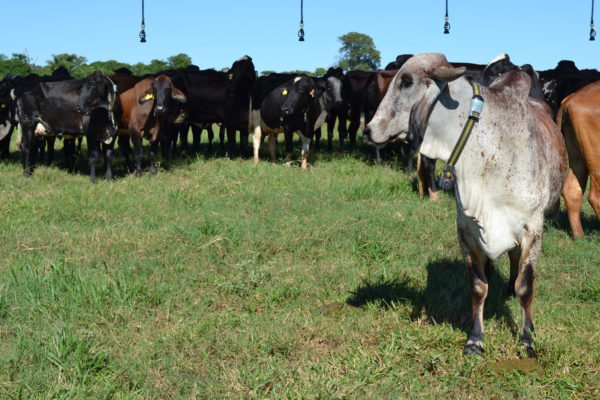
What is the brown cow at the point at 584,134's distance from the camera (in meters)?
6.31

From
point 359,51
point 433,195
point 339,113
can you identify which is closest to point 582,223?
point 433,195

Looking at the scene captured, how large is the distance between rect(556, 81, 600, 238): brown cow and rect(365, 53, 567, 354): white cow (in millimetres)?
2725

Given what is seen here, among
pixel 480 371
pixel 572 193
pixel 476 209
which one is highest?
pixel 476 209

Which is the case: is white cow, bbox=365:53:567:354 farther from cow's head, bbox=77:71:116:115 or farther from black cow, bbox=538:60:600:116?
black cow, bbox=538:60:600:116

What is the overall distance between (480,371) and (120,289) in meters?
2.87

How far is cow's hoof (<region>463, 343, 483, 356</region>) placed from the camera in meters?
4.01

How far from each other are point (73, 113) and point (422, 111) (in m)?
8.69

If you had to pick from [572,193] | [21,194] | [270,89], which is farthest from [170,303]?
[270,89]

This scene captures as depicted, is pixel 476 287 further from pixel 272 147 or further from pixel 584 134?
pixel 272 147

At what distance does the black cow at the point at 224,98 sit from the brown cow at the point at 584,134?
25.0 ft

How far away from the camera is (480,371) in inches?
152

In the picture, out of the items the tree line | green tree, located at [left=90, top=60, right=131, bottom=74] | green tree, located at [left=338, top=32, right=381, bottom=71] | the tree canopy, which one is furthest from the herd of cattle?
green tree, located at [left=338, top=32, right=381, bottom=71]

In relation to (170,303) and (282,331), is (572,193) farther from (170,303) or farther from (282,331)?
(170,303)

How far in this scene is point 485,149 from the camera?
365 centimetres
